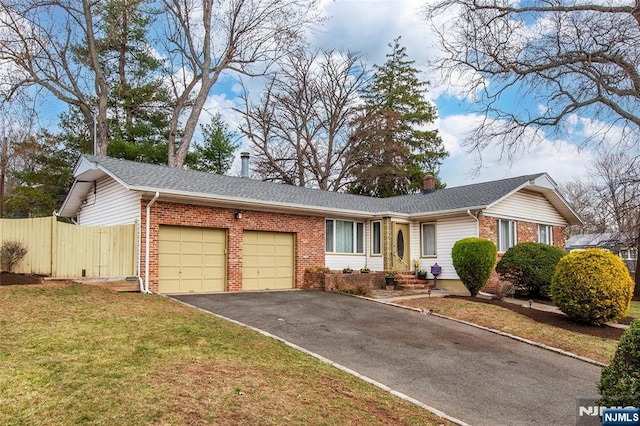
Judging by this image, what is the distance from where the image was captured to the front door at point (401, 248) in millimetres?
18359

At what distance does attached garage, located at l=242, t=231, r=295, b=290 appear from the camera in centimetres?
1510

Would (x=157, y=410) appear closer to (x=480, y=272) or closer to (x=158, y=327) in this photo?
(x=158, y=327)

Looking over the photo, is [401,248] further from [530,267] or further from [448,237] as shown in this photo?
[530,267]

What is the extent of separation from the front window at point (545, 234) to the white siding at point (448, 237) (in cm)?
519

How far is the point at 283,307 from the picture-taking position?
1169 cm

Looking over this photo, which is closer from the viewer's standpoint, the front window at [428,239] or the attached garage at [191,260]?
the attached garage at [191,260]

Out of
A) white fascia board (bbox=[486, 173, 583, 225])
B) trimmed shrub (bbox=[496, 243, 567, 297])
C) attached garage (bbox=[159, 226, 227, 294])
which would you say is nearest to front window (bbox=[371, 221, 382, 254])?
white fascia board (bbox=[486, 173, 583, 225])

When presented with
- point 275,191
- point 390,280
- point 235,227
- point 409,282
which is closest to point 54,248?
point 235,227

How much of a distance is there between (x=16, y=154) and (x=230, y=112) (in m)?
13.2

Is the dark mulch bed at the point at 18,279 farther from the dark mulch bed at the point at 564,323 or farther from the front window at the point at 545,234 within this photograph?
the front window at the point at 545,234

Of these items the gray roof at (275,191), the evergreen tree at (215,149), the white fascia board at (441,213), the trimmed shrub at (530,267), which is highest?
the evergreen tree at (215,149)

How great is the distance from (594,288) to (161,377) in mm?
10320

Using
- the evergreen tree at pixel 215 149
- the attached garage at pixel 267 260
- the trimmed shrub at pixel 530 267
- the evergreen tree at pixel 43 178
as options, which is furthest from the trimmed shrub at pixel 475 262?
the evergreen tree at pixel 43 178

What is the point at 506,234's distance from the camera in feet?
60.1
